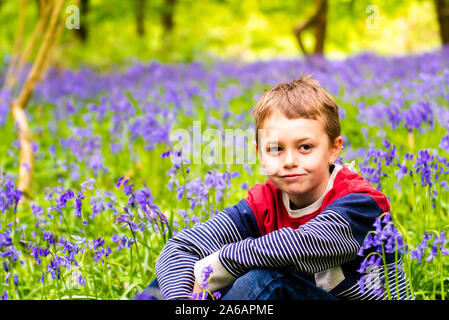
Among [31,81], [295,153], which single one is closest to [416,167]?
[295,153]

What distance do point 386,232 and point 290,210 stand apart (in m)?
0.58

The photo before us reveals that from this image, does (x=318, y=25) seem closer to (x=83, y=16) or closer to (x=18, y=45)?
(x=83, y=16)

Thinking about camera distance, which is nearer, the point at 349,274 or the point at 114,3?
the point at 349,274

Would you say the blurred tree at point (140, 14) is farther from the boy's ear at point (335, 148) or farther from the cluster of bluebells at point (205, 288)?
the cluster of bluebells at point (205, 288)

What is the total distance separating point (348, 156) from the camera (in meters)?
4.14

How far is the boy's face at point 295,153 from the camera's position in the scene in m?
2.11

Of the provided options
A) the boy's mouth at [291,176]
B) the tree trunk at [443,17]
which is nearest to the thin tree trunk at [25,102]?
the boy's mouth at [291,176]

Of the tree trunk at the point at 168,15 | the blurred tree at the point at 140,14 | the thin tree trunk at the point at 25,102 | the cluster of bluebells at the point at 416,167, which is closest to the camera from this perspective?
the cluster of bluebells at the point at 416,167

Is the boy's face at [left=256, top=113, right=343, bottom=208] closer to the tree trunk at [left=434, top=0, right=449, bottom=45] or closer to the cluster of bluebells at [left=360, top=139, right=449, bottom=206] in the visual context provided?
the cluster of bluebells at [left=360, top=139, right=449, bottom=206]

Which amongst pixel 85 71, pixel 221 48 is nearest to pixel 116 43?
pixel 221 48

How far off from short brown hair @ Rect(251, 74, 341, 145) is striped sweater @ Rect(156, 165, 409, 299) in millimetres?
219

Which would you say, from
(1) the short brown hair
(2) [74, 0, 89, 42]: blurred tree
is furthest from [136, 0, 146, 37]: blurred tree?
(1) the short brown hair

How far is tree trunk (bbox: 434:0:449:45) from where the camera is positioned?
38.6ft

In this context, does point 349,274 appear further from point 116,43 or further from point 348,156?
point 116,43
